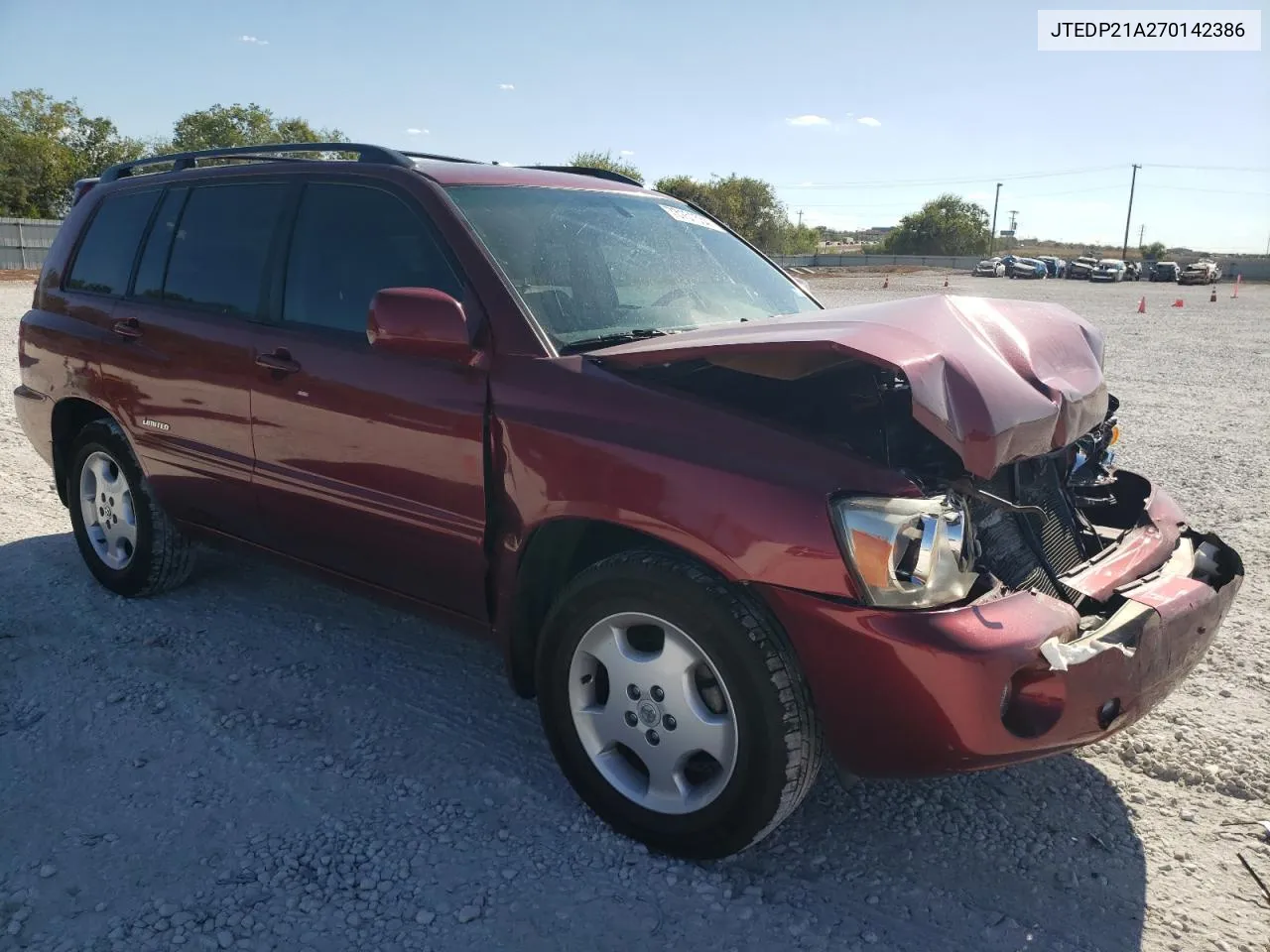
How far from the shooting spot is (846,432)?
2.65 meters

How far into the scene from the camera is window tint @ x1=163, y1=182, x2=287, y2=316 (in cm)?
368

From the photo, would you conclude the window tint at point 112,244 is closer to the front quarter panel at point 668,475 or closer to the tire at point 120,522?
the tire at point 120,522

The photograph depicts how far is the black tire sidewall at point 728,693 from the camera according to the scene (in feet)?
7.84

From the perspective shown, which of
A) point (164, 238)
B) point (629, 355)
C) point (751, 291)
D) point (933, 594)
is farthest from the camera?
point (164, 238)

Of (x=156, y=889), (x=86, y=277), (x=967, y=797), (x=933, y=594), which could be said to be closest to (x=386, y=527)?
(x=156, y=889)

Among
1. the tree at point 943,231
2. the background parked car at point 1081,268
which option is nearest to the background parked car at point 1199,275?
the background parked car at point 1081,268

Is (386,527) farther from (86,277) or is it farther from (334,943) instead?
(86,277)

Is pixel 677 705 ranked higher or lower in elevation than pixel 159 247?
lower

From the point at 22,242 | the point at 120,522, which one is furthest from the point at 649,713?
the point at 22,242

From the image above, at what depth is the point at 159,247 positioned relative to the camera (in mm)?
4145

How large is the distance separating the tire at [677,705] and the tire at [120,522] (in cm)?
236

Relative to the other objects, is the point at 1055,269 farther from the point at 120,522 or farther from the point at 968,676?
the point at 968,676

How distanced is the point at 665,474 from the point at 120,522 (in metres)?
3.15

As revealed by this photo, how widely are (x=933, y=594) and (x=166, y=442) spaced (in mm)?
3192
